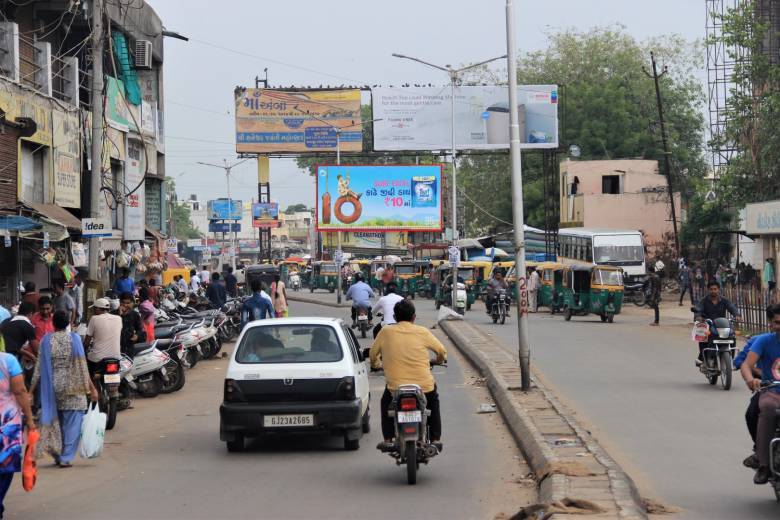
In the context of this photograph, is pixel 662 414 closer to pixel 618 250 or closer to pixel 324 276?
pixel 618 250

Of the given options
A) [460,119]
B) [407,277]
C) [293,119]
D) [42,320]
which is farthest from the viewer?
[293,119]

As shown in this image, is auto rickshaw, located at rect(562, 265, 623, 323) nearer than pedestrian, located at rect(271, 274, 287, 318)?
No

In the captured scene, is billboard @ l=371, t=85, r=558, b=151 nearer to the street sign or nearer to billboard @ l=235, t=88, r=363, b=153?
billboard @ l=235, t=88, r=363, b=153

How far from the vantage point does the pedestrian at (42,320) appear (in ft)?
47.7

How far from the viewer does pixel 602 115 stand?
255 feet

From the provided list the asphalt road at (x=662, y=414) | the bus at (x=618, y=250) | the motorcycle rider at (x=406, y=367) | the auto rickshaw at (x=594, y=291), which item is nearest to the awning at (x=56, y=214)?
the asphalt road at (x=662, y=414)

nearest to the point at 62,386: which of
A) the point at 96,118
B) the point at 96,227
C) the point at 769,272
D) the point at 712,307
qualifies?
the point at 96,227

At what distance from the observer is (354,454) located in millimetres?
12125

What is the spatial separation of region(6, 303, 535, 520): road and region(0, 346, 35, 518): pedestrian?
3.32 feet

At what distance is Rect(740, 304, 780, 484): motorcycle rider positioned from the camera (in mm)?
8828

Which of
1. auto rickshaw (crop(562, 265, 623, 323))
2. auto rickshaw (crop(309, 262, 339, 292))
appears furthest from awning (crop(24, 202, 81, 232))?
auto rickshaw (crop(309, 262, 339, 292))

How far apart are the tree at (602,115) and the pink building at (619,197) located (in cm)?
440

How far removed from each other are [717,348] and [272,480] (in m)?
9.56

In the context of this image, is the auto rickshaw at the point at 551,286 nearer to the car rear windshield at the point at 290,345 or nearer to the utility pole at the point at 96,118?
the utility pole at the point at 96,118
